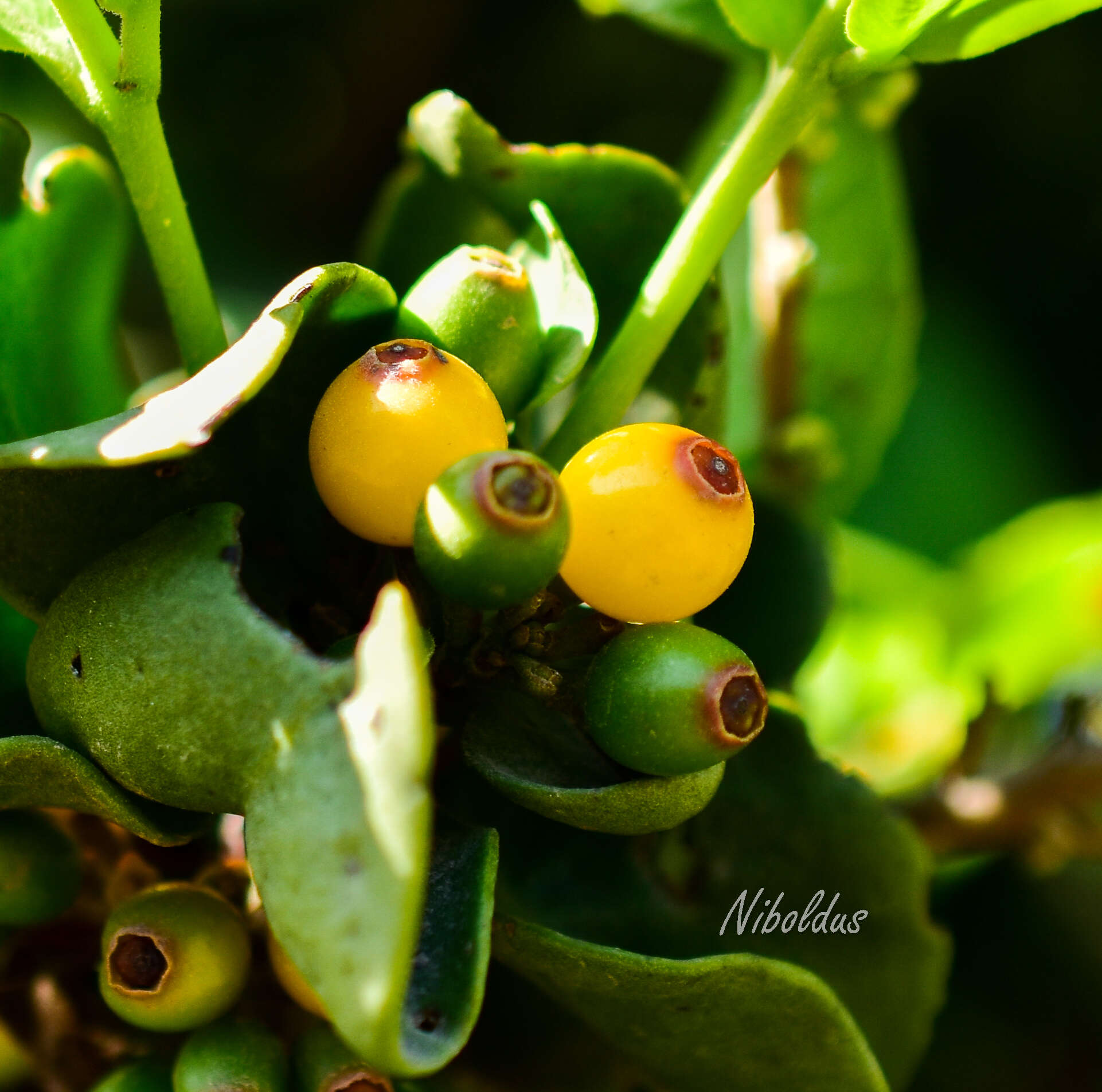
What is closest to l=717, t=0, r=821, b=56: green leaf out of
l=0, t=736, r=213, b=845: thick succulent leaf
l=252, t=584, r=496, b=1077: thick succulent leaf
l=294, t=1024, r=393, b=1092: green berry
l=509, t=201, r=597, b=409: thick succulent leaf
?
l=509, t=201, r=597, b=409: thick succulent leaf

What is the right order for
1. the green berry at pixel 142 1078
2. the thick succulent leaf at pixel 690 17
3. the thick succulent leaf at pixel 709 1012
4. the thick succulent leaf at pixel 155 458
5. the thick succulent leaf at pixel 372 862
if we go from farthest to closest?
1. the thick succulent leaf at pixel 690 17
2. the green berry at pixel 142 1078
3. the thick succulent leaf at pixel 709 1012
4. the thick succulent leaf at pixel 155 458
5. the thick succulent leaf at pixel 372 862

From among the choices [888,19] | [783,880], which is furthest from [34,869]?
[888,19]

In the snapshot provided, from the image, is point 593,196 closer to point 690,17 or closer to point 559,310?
point 559,310

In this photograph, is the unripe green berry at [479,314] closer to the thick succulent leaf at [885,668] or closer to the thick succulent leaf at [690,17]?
the thick succulent leaf at [690,17]

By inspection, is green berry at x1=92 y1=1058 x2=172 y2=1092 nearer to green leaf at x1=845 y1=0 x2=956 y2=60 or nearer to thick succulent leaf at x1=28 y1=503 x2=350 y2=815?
thick succulent leaf at x1=28 y1=503 x2=350 y2=815

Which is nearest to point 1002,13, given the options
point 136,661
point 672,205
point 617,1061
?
point 672,205
